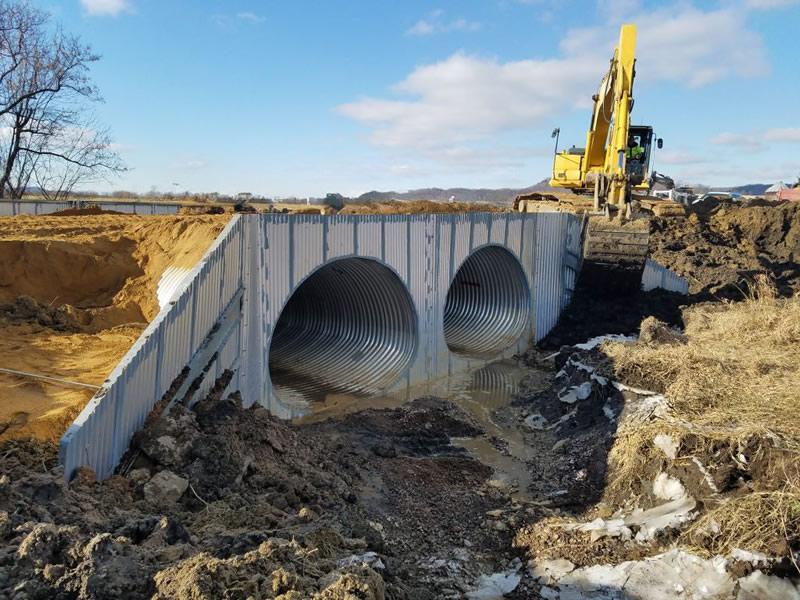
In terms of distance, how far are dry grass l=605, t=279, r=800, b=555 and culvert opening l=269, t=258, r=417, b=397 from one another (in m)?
3.53

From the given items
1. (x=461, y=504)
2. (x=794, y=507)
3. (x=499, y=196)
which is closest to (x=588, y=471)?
(x=461, y=504)

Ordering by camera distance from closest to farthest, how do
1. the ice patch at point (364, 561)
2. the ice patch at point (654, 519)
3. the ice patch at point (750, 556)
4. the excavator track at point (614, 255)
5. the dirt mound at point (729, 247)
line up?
the ice patch at point (364, 561) → the ice patch at point (750, 556) → the ice patch at point (654, 519) → the excavator track at point (614, 255) → the dirt mound at point (729, 247)

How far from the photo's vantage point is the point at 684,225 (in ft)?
69.7

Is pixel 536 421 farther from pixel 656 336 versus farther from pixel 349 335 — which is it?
pixel 349 335

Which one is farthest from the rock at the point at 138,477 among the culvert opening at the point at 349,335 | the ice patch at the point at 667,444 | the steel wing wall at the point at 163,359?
the culvert opening at the point at 349,335

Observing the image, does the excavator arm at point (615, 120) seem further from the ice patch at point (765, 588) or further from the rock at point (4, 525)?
the rock at point (4, 525)

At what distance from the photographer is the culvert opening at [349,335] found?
402 inches

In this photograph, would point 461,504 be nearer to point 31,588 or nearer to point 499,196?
point 31,588

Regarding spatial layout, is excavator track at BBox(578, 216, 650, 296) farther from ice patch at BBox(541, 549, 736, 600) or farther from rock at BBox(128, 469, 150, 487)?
rock at BBox(128, 469, 150, 487)

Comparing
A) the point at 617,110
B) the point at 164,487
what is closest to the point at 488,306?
the point at 617,110

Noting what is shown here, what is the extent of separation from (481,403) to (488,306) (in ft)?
15.0

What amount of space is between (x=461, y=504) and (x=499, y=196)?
9445 cm

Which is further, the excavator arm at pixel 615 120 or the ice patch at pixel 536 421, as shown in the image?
the excavator arm at pixel 615 120

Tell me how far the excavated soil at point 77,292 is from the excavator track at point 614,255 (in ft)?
28.9
